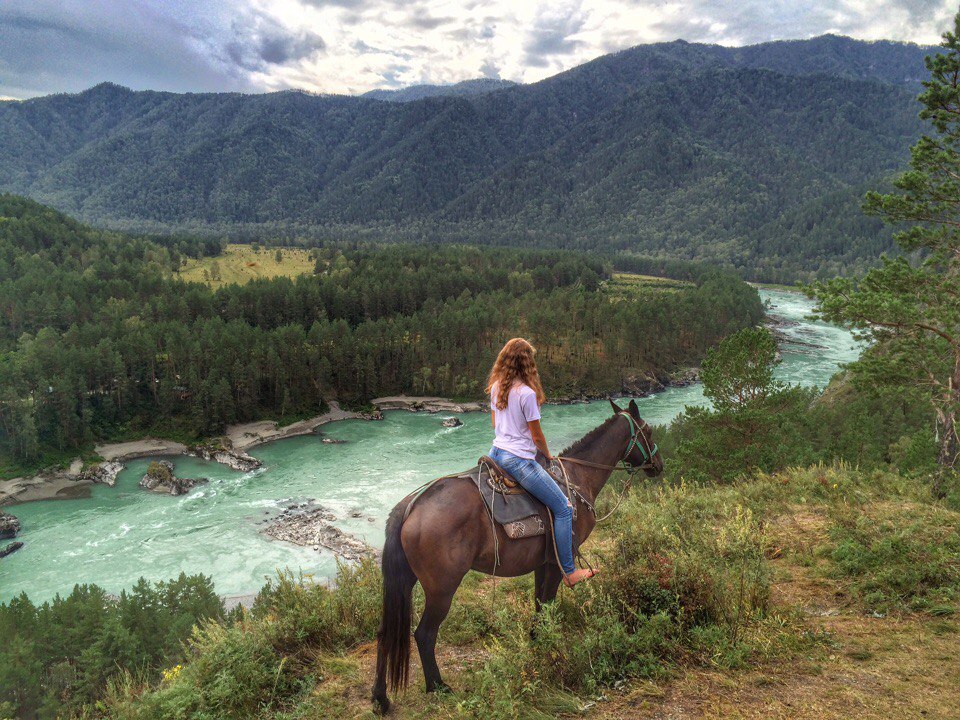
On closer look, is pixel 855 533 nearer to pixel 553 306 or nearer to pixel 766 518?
pixel 766 518

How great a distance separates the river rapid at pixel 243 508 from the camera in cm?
3916

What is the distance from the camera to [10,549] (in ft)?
140

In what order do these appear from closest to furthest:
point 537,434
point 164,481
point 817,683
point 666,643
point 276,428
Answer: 1. point 817,683
2. point 666,643
3. point 537,434
4. point 164,481
5. point 276,428

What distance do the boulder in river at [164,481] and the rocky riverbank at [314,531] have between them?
13007 mm

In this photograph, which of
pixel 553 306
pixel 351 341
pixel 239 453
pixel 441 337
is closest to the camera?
pixel 239 453

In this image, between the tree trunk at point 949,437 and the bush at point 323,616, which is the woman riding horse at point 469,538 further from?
the tree trunk at point 949,437

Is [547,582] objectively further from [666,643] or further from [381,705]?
[381,705]

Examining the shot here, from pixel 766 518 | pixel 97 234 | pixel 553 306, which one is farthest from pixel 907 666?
pixel 97 234

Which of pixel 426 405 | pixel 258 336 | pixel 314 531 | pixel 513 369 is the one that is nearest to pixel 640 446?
pixel 513 369

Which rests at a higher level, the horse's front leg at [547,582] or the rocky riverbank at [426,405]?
the horse's front leg at [547,582]

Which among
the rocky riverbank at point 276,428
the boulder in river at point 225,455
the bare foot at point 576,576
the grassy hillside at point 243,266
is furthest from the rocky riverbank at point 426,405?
the bare foot at point 576,576

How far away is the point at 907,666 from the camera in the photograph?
21.0ft

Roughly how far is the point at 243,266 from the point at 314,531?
124m

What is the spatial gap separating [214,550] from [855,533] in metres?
43.3
